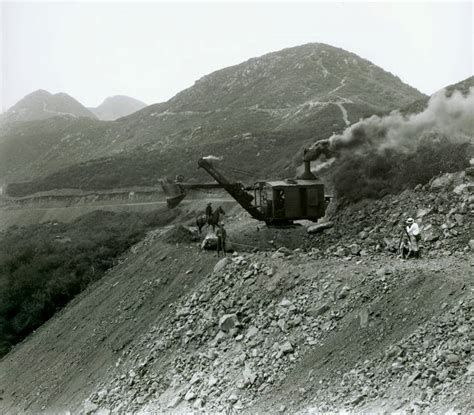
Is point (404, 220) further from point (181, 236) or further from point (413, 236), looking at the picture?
point (181, 236)

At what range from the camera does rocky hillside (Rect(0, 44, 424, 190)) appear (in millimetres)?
45438

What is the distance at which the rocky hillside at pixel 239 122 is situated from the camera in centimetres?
4544

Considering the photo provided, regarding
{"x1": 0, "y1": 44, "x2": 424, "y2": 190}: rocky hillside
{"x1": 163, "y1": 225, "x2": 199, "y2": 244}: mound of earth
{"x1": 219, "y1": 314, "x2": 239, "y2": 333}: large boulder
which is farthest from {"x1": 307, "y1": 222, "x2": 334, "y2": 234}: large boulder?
{"x1": 0, "y1": 44, "x2": 424, "y2": 190}: rocky hillside

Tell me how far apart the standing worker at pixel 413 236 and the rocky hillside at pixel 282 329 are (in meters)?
0.40

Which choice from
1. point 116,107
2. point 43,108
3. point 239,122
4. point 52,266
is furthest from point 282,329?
point 116,107

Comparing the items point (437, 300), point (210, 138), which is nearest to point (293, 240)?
point (437, 300)

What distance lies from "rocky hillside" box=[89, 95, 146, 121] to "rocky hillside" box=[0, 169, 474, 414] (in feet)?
442

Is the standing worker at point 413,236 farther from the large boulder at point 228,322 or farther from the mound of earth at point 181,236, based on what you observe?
the mound of earth at point 181,236

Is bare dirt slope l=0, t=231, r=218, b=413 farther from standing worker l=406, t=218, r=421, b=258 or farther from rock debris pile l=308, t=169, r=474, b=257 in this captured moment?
standing worker l=406, t=218, r=421, b=258

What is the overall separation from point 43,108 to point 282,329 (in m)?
129

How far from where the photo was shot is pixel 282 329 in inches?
492

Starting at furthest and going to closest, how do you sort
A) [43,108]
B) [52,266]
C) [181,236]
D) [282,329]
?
[43,108]
[52,266]
[181,236]
[282,329]

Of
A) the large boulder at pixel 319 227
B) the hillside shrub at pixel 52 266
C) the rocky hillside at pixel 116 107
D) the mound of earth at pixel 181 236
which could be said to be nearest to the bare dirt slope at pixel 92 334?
the mound of earth at pixel 181 236

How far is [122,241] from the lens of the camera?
89.6 ft
